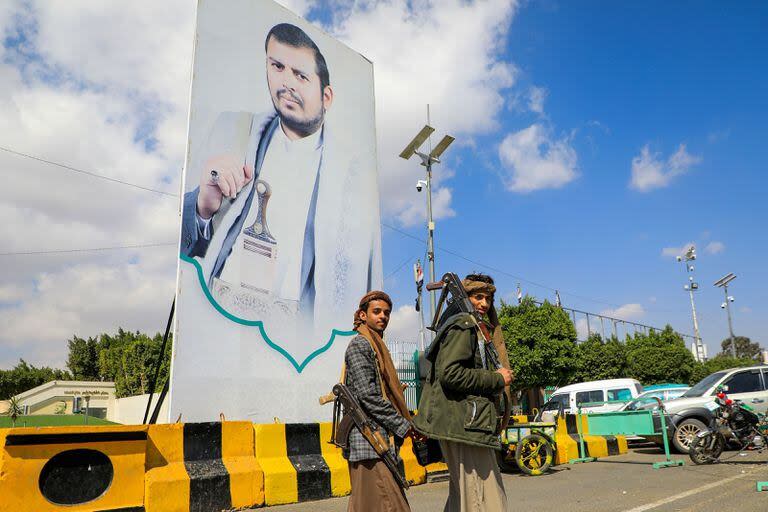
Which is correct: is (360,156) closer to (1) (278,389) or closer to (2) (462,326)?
(1) (278,389)

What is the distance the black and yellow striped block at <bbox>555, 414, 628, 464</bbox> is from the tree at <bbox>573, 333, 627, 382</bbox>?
2551 centimetres

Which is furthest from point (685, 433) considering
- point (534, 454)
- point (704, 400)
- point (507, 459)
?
point (507, 459)

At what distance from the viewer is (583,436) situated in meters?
10.6

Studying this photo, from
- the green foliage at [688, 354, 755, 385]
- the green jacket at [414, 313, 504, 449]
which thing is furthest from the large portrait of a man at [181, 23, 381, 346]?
the green foliage at [688, 354, 755, 385]

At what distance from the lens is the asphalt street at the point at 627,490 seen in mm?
5508

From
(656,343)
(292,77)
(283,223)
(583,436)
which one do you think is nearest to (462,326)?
(283,223)

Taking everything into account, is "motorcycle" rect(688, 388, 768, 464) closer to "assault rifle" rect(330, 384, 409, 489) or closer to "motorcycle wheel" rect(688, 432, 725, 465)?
"motorcycle wheel" rect(688, 432, 725, 465)

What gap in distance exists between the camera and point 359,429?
3.36 metres

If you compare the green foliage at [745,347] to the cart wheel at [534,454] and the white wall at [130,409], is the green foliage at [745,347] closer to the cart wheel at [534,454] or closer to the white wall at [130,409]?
the white wall at [130,409]

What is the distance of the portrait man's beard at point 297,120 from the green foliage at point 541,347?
70.6 feet

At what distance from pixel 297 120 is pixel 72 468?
6.30 m

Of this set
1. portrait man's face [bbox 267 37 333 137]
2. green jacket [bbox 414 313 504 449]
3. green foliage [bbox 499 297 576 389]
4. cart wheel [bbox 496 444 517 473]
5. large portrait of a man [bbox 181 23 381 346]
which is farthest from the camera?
green foliage [bbox 499 297 576 389]

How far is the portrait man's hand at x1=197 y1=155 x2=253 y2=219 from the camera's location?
7.67 metres

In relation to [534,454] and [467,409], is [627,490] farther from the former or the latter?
[467,409]
